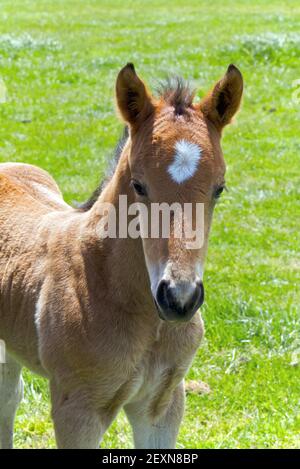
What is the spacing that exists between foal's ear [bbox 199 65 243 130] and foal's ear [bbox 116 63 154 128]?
9.4 inches

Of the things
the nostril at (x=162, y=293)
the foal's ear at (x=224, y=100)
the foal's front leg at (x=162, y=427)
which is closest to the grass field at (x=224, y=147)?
the foal's ear at (x=224, y=100)

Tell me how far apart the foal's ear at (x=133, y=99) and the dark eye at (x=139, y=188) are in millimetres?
314

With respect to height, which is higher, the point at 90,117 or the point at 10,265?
the point at 90,117

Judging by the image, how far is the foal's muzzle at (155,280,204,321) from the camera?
9.86 ft

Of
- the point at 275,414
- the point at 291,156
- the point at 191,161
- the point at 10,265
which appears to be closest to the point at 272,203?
the point at 291,156

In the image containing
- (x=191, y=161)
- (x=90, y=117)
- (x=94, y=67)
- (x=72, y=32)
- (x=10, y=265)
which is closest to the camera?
(x=191, y=161)

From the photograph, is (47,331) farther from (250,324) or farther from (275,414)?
(250,324)

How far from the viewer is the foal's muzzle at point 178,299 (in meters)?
3.00

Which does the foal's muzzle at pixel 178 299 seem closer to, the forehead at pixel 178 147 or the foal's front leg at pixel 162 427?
the forehead at pixel 178 147

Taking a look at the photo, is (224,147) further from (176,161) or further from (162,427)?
(176,161)

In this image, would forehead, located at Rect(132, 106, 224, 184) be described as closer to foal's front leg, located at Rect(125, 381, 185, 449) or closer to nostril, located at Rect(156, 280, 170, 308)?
nostril, located at Rect(156, 280, 170, 308)

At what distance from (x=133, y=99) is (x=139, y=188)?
44cm

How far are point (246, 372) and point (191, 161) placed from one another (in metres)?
2.43

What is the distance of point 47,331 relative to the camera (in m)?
3.72
